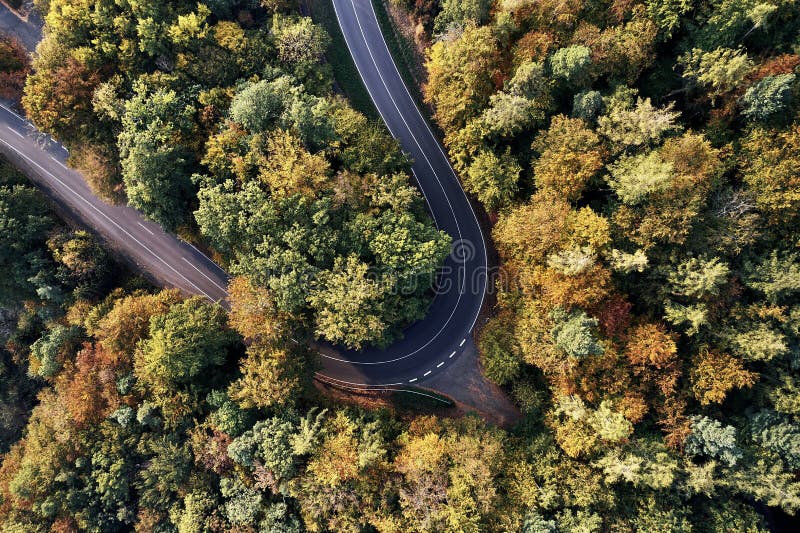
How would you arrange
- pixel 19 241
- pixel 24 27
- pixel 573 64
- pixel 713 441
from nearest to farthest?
pixel 573 64
pixel 713 441
pixel 19 241
pixel 24 27

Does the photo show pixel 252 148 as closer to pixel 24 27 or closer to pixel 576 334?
pixel 576 334

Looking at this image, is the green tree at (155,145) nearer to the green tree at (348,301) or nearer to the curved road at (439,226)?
the curved road at (439,226)

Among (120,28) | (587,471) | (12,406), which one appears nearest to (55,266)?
(12,406)

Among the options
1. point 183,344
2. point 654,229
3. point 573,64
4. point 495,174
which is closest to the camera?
point 654,229

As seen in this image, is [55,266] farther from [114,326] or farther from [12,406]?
[12,406]

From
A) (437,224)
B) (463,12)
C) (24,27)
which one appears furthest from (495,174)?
(24,27)

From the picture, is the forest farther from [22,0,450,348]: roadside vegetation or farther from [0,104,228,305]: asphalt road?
[0,104,228,305]: asphalt road
